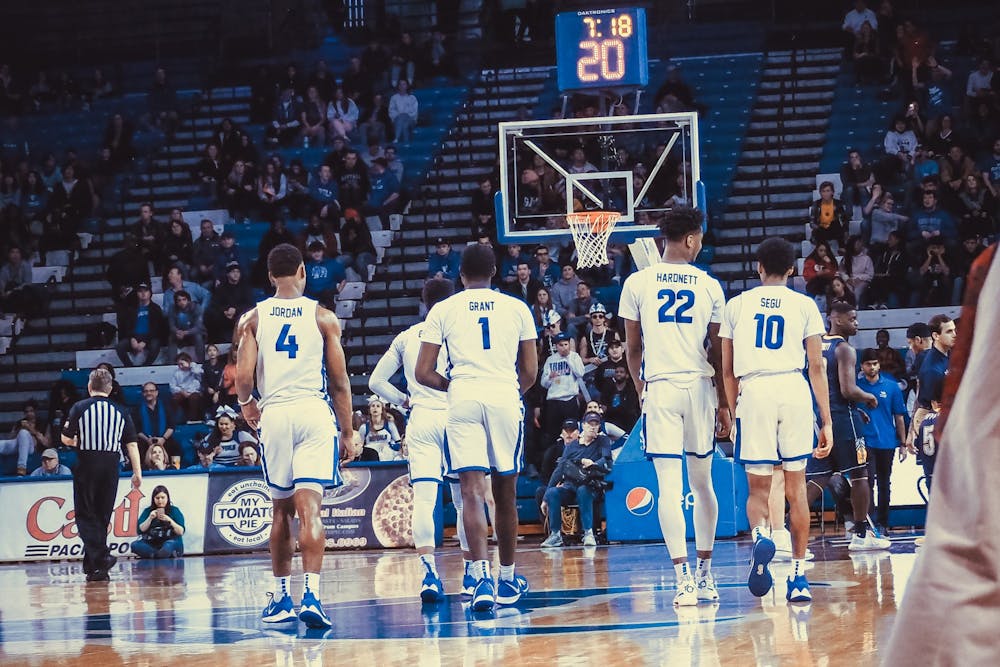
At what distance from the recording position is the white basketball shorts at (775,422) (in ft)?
28.0

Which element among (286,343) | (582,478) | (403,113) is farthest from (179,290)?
(286,343)

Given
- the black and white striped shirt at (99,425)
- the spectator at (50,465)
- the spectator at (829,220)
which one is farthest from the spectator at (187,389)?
the spectator at (829,220)

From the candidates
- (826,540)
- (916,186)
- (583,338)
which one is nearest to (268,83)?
(583,338)

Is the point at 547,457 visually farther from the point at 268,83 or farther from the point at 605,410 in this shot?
the point at 268,83

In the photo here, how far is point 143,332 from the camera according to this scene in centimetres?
2127

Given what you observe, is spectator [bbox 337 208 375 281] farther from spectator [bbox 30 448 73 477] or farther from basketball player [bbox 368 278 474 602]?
basketball player [bbox 368 278 474 602]

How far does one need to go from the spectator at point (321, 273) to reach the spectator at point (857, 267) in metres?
7.34

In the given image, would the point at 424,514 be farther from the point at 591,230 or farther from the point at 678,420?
the point at 591,230

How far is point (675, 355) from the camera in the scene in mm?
8445

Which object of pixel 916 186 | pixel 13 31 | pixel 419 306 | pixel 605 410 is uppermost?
pixel 13 31

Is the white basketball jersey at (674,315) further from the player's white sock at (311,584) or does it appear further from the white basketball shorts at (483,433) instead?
the player's white sock at (311,584)

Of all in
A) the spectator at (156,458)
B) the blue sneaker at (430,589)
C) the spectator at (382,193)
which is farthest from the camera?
the spectator at (382,193)

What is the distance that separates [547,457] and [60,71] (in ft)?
51.3

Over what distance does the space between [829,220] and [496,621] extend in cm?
1314
